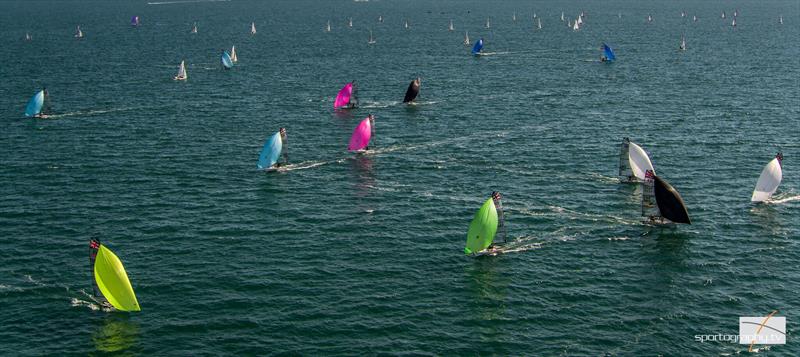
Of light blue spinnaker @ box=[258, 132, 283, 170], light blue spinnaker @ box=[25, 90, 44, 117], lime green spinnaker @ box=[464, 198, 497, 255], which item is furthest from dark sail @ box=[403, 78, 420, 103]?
lime green spinnaker @ box=[464, 198, 497, 255]

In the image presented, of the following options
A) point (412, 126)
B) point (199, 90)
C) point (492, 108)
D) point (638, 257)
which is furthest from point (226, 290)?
point (199, 90)

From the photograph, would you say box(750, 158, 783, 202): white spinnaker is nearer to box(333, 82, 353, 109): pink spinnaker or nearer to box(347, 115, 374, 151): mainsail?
box(347, 115, 374, 151): mainsail

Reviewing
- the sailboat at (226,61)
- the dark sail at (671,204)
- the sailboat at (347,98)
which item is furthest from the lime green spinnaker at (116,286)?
the sailboat at (226,61)

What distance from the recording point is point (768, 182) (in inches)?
3578

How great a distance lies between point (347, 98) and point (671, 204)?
70975mm

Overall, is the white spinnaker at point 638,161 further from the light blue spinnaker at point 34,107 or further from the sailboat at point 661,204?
the light blue spinnaker at point 34,107

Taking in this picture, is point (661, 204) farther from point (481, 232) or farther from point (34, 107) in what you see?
point (34, 107)

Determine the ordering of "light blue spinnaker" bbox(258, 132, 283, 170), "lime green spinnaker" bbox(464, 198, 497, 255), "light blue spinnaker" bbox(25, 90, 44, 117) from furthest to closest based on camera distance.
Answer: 1. "light blue spinnaker" bbox(25, 90, 44, 117)
2. "light blue spinnaker" bbox(258, 132, 283, 170)
3. "lime green spinnaker" bbox(464, 198, 497, 255)

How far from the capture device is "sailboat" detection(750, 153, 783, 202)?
90.8m

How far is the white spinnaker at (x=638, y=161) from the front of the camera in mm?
97562

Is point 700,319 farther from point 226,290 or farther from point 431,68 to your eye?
point 431,68

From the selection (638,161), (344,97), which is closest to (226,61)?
(344,97)

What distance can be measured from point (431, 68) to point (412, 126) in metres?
66.5

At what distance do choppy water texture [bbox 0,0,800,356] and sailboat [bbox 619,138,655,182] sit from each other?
89.6 inches
